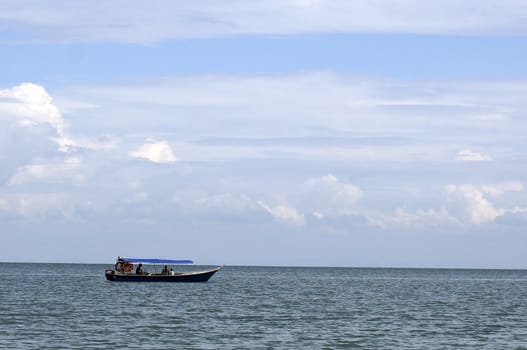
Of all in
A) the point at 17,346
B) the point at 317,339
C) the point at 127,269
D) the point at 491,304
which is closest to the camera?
the point at 17,346

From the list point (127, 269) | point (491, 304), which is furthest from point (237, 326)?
point (127, 269)

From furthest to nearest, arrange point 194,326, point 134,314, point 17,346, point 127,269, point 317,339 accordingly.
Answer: point 127,269 < point 134,314 < point 194,326 < point 317,339 < point 17,346

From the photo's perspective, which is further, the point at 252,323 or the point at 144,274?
the point at 144,274

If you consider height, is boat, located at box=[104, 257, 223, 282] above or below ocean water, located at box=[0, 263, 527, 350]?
above

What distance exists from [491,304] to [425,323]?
3082 cm

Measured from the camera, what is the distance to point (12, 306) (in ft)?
261

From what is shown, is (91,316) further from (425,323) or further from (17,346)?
(425,323)

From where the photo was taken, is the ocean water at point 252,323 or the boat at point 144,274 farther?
the boat at point 144,274

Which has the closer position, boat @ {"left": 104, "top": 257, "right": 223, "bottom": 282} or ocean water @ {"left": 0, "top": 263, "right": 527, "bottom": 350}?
ocean water @ {"left": 0, "top": 263, "right": 527, "bottom": 350}

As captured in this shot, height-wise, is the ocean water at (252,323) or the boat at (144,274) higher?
the boat at (144,274)

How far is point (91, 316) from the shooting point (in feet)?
224

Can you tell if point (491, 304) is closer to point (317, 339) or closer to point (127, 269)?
point (317, 339)

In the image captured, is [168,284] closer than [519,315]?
No

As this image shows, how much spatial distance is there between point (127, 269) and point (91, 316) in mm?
60888
